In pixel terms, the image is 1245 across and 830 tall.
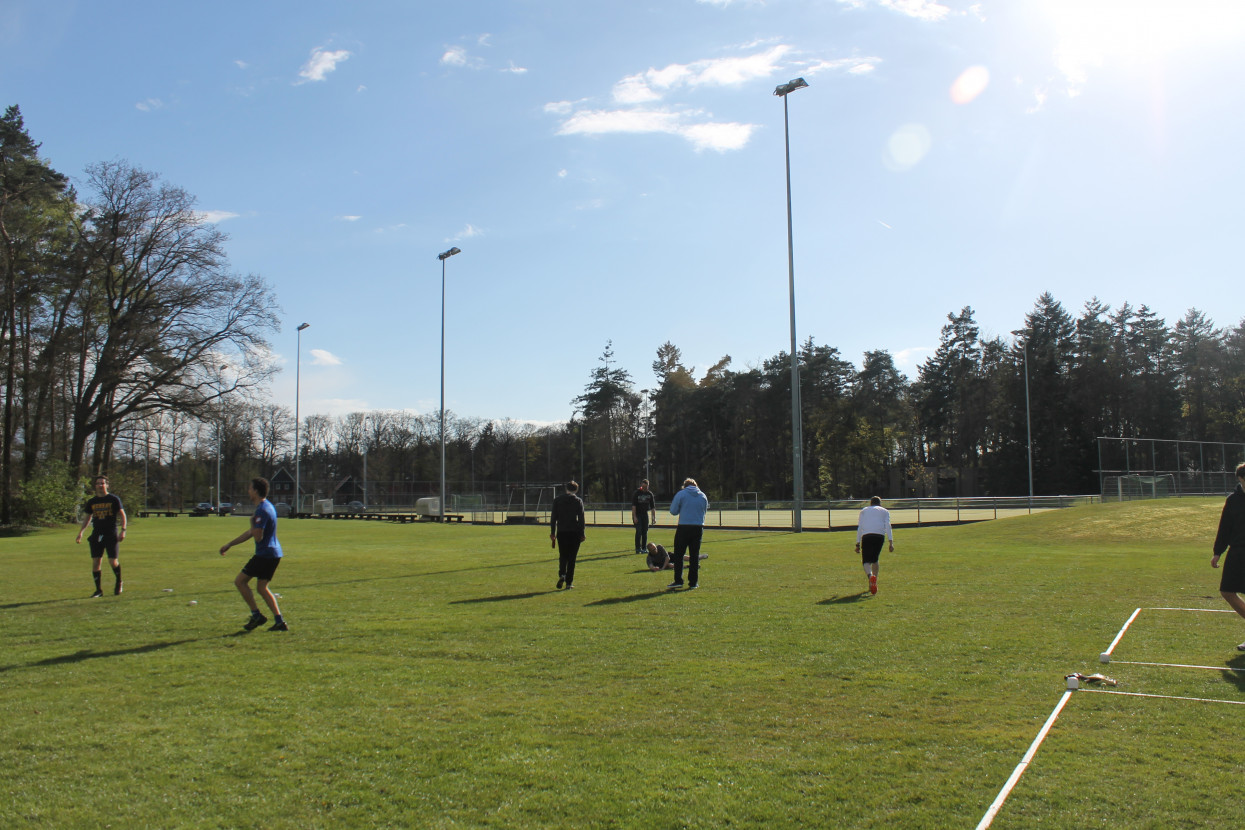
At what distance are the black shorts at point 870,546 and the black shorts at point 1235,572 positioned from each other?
5.06 meters

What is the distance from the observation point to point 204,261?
1716 inches

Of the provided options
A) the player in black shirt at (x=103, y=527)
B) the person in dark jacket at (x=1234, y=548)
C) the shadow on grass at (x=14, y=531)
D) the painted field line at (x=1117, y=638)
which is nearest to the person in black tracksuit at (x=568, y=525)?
the player in black shirt at (x=103, y=527)

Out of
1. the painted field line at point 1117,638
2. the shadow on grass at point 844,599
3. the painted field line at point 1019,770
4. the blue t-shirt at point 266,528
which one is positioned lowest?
the shadow on grass at point 844,599

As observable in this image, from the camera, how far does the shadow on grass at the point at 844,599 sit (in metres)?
11.6

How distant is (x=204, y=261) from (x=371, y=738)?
44.8 m

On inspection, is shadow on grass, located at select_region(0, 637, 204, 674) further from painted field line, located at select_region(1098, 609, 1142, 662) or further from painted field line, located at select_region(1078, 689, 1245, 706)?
painted field line, located at select_region(1098, 609, 1142, 662)

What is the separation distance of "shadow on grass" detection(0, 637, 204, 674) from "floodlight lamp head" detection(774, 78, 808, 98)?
28.0 metres

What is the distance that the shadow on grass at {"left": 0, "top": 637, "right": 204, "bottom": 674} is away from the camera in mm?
7859

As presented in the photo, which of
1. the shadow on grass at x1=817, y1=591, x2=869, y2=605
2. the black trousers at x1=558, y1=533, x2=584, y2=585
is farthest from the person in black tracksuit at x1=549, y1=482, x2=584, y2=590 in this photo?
the shadow on grass at x1=817, y1=591, x2=869, y2=605

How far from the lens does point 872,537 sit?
12945 millimetres

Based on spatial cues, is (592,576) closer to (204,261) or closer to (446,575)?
(446,575)

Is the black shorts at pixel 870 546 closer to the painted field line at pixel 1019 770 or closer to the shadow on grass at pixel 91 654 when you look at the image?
the painted field line at pixel 1019 770

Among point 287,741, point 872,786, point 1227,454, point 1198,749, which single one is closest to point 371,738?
point 287,741

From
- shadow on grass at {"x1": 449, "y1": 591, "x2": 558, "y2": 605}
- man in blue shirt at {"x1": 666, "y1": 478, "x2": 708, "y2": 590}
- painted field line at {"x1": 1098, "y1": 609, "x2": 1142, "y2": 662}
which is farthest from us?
man in blue shirt at {"x1": 666, "y1": 478, "x2": 708, "y2": 590}
